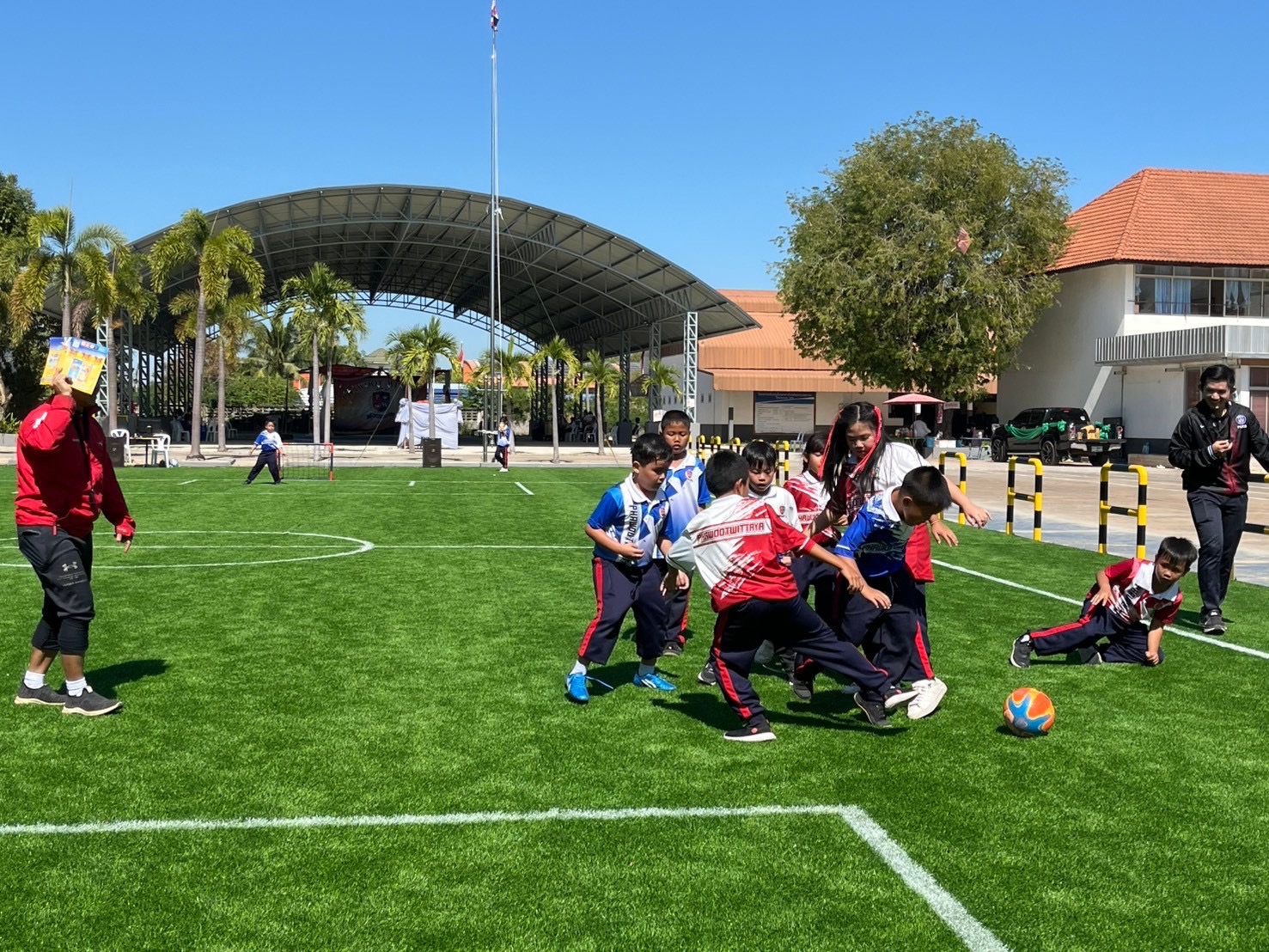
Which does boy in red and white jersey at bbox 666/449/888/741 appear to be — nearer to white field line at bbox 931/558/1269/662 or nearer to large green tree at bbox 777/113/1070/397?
white field line at bbox 931/558/1269/662

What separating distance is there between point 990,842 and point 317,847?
97.4 inches

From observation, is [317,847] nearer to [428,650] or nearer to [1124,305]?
[428,650]

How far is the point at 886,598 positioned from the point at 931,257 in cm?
4161

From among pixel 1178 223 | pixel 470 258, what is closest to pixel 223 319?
pixel 470 258

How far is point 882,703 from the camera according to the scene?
19.3 feet

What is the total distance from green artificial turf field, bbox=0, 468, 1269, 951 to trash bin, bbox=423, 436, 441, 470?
1123 inches

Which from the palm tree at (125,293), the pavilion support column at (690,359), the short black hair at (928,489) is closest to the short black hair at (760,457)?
the short black hair at (928,489)

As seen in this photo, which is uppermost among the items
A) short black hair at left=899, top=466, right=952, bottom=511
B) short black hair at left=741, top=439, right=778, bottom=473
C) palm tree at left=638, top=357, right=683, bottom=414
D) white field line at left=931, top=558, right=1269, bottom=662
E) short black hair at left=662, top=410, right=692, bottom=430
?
palm tree at left=638, top=357, right=683, bottom=414

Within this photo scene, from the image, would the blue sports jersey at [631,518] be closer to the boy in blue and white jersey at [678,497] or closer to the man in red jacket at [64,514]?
the boy in blue and white jersey at [678,497]

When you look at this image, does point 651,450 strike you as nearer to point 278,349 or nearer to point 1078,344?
point 1078,344

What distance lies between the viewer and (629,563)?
6680mm

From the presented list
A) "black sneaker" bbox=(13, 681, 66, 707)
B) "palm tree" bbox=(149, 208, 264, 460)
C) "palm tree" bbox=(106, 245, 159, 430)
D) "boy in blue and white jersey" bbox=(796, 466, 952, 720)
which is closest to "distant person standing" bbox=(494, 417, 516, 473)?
"palm tree" bbox=(149, 208, 264, 460)

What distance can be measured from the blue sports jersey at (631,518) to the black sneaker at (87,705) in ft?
8.86

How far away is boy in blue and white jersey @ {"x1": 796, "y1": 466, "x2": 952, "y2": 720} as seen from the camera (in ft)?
19.4
